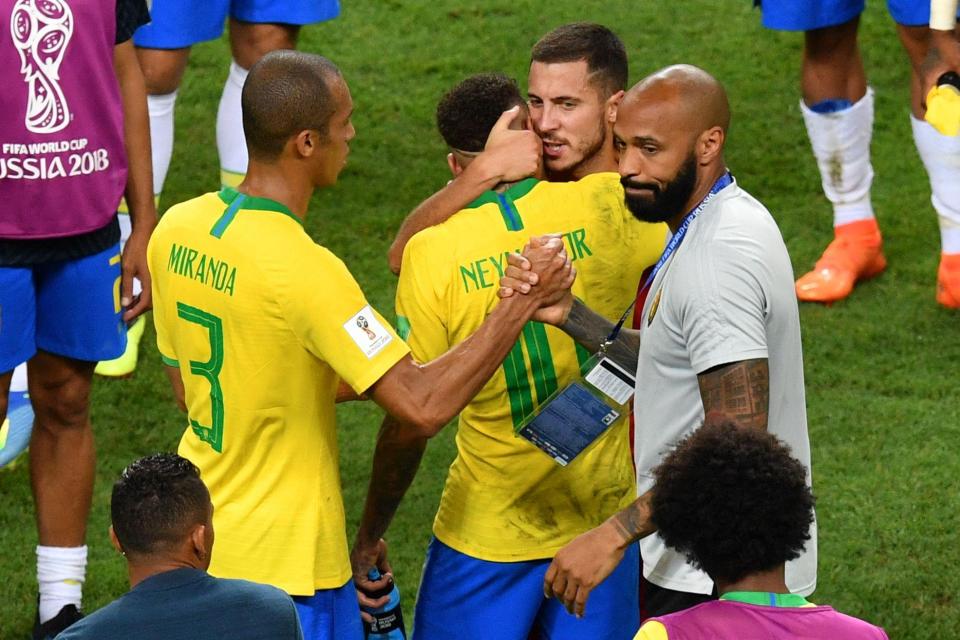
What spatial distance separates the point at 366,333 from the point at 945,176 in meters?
3.68

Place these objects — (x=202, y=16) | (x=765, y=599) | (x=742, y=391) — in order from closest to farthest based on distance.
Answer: (x=765, y=599) → (x=742, y=391) → (x=202, y=16)

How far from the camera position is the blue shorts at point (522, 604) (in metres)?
3.51

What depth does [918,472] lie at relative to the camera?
17.3 feet

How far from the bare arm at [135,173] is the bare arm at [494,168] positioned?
123cm

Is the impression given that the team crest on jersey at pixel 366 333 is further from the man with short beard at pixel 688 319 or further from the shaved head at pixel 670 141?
the shaved head at pixel 670 141

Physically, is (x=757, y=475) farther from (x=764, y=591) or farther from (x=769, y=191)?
(x=769, y=191)

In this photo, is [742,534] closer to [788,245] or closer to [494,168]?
[494,168]

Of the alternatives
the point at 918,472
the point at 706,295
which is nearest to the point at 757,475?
the point at 706,295

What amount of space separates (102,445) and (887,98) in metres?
4.55

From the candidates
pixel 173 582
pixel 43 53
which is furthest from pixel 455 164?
pixel 173 582

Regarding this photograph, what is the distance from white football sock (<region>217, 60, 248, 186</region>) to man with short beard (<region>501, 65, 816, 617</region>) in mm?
3157

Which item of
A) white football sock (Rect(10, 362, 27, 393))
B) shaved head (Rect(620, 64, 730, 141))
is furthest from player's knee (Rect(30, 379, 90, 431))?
shaved head (Rect(620, 64, 730, 141))

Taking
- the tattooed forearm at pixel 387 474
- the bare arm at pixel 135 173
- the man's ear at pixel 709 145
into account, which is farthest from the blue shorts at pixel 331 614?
the bare arm at pixel 135 173

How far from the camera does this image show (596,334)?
3357 millimetres
